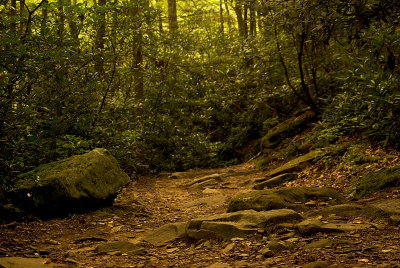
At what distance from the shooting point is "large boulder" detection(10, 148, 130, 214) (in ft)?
18.2

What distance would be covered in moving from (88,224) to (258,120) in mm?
10914

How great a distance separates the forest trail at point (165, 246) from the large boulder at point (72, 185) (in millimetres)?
245

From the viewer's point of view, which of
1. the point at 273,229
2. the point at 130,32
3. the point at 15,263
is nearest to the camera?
the point at 15,263

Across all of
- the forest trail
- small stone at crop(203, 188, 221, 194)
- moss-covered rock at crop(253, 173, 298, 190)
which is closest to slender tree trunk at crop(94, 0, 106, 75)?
the forest trail

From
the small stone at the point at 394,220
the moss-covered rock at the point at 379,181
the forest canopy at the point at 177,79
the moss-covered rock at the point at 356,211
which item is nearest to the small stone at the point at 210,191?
the forest canopy at the point at 177,79

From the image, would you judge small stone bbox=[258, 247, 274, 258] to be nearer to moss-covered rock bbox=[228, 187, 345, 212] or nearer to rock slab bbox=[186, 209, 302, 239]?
rock slab bbox=[186, 209, 302, 239]

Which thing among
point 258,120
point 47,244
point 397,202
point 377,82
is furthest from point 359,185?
point 258,120

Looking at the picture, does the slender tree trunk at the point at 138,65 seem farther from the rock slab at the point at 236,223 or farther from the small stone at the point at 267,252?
the small stone at the point at 267,252

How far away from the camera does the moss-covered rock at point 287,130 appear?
12.2 metres

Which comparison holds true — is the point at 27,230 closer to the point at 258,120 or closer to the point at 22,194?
the point at 22,194

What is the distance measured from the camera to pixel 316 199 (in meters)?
6.09

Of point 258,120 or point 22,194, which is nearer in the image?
point 22,194

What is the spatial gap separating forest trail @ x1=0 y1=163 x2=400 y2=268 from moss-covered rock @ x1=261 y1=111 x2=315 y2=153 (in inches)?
242

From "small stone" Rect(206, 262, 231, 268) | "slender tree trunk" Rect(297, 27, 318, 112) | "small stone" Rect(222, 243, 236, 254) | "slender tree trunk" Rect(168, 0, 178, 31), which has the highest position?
"slender tree trunk" Rect(168, 0, 178, 31)
